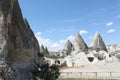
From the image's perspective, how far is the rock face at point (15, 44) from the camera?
1564cm

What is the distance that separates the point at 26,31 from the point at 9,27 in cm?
249

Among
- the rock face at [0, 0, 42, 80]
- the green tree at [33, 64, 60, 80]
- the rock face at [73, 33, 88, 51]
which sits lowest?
the green tree at [33, 64, 60, 80]

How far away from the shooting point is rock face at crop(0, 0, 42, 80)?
15638 mm

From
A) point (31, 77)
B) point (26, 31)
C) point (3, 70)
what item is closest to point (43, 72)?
point (31, 77)

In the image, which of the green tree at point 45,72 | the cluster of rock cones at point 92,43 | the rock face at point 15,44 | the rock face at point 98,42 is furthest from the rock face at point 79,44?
the green tree at point 45,72

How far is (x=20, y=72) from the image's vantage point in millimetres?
17172

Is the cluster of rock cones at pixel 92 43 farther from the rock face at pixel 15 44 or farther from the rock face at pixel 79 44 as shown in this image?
the rock face at pixel 15 44

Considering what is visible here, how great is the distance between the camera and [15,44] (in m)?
17.3

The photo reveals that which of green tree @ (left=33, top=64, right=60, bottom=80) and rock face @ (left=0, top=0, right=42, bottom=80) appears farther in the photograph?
green tree @ (left=33, top=64, right=60, bottom=80)

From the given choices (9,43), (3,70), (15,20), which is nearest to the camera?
(3,70)

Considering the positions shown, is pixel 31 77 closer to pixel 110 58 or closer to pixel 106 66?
pixel 106 66

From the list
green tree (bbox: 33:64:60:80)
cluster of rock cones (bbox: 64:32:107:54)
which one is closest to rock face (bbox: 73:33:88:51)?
cluster of rock cones (bbox: 64:32:107:54)

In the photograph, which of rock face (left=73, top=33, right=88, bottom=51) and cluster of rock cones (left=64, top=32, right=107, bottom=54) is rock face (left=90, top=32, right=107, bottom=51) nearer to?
cluster of rock cones (left=64, top=32, right=107, bottom=54)

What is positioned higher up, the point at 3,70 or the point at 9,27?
the point at 9,27
